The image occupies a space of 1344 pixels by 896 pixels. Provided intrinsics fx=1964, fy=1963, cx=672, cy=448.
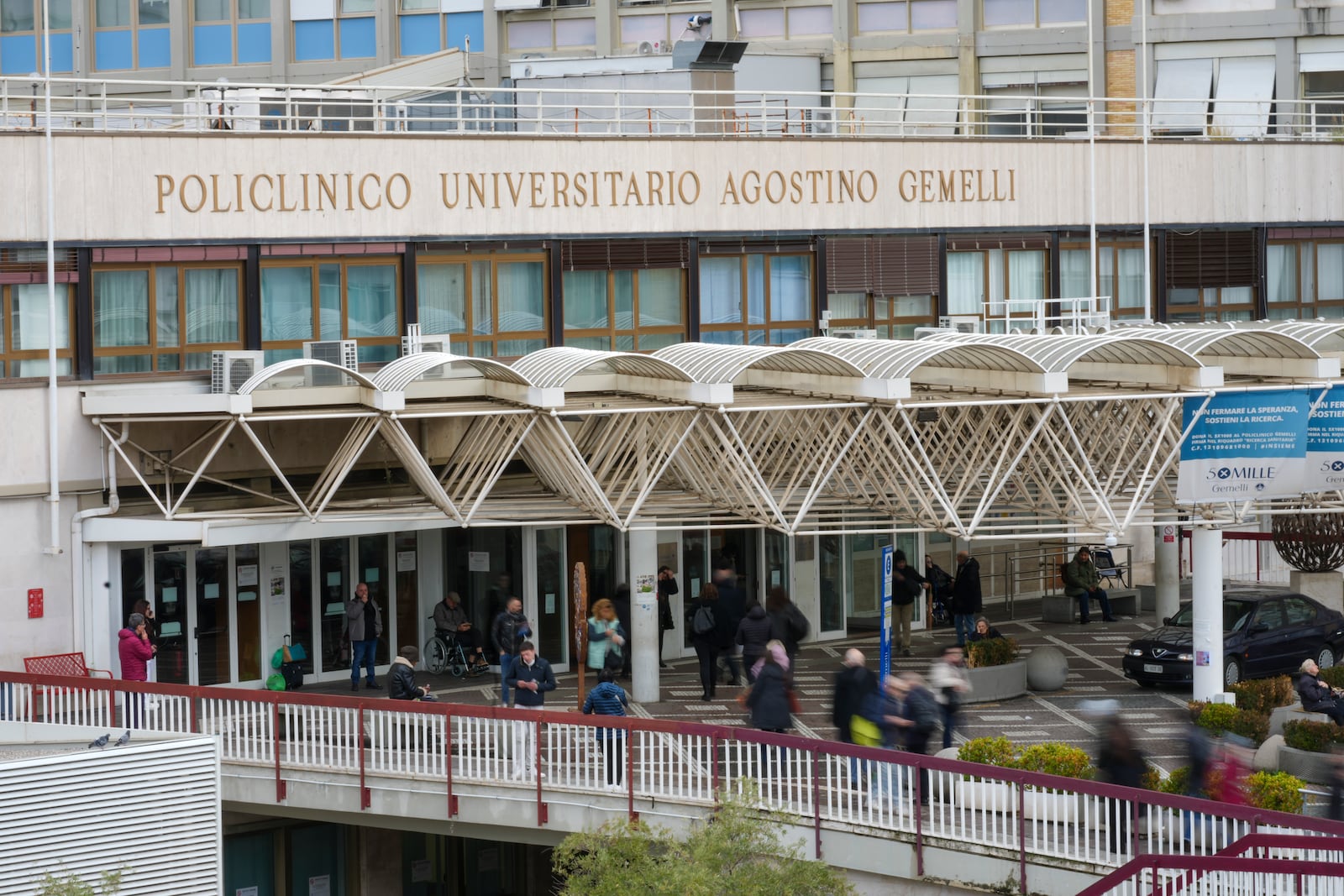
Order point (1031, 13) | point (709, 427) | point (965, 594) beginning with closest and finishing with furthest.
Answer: point (709, 427) < point (965, 594) < point (1031, 13)

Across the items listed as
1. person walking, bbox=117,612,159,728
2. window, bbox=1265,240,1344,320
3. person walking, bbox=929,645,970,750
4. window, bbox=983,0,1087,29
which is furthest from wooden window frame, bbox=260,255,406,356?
window, bbox=983,0,1087,29

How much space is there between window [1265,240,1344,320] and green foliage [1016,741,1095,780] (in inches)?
677

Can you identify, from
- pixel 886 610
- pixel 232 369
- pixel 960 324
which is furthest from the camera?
pixel 960 324

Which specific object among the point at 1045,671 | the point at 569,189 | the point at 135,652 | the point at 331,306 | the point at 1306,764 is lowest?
the point at 1306,764

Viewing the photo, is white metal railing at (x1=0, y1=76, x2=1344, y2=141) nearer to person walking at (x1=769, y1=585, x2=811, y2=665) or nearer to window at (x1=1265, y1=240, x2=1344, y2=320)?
window at (x1=1265, y1=240, x2=1344, y2=320)

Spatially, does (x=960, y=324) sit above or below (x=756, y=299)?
below

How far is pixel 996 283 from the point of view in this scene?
30.9 meters

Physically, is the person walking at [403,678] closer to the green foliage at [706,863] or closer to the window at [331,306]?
the green foliage at [706,863]

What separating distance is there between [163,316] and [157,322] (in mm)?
113

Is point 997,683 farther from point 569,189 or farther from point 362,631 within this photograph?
point 569,189

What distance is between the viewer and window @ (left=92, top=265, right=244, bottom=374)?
24.4 meters

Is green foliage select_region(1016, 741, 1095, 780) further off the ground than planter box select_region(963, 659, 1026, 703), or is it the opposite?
green foliage select_region(1016, 741, 1095, 780)

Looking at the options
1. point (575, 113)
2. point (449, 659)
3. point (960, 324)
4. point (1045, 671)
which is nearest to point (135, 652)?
point (449, 659)

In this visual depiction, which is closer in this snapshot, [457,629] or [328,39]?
[457,629]
